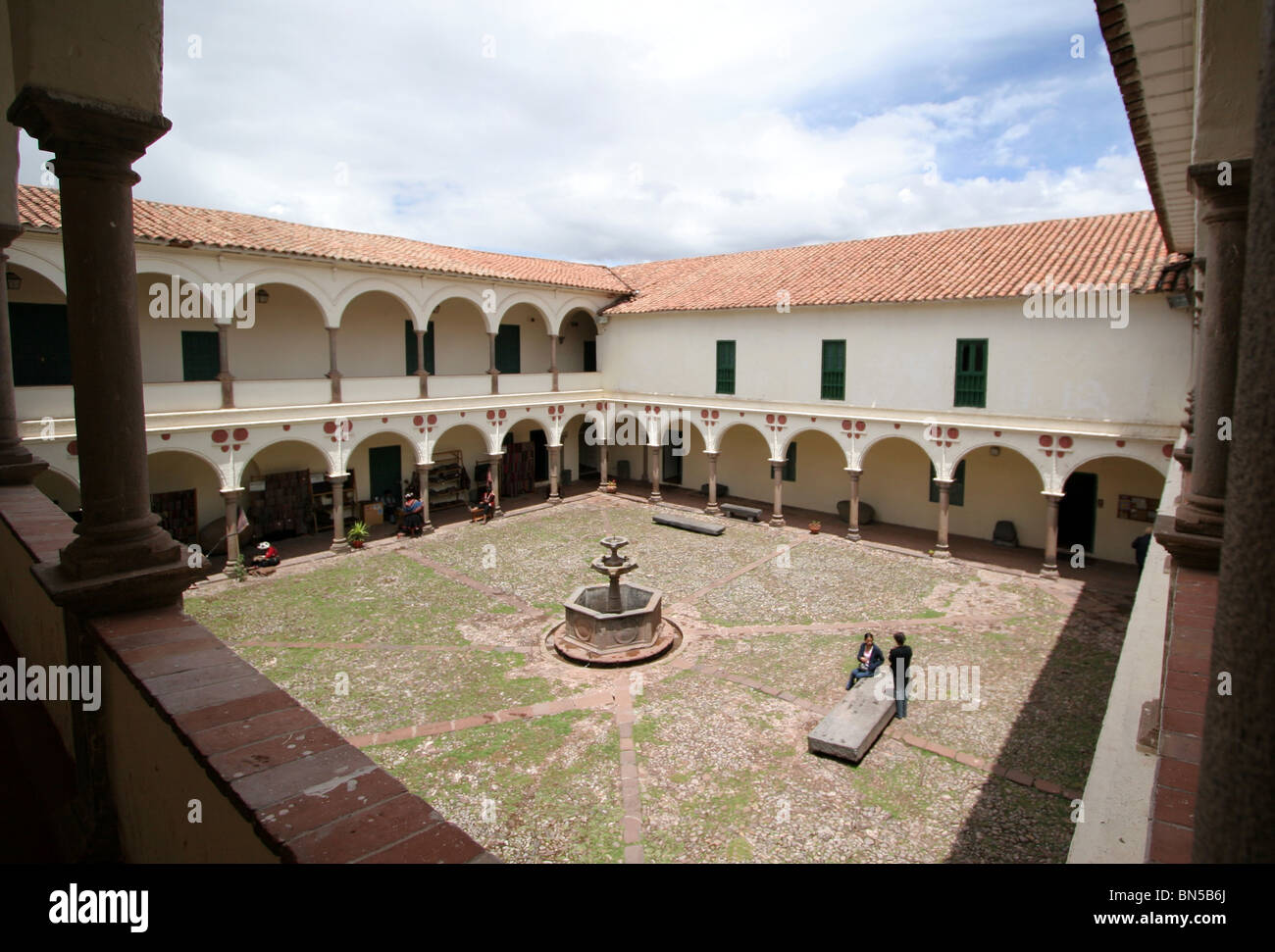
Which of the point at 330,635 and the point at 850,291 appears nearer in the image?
the point at 330,635

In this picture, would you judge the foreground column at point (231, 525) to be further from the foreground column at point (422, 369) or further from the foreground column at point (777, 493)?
the foreground column at point (777, 493)

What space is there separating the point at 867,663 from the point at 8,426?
1115cm

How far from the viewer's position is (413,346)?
73.7 feet

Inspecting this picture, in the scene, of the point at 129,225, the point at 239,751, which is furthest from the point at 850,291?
the point at 239,751

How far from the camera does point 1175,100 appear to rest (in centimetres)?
657

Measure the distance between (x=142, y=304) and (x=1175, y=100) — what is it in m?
19.1

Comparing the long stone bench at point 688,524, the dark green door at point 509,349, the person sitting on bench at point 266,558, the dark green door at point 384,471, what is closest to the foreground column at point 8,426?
the person sitting on bench at point 266,558

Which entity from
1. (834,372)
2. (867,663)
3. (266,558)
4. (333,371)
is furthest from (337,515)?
(834,372)

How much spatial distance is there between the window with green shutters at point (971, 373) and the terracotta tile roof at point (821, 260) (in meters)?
1.30

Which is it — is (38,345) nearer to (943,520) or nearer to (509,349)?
(509,349)

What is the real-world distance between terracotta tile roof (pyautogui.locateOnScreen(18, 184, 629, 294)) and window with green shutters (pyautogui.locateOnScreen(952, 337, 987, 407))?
12697 millimetres

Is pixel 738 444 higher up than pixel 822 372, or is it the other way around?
pixel 822 372

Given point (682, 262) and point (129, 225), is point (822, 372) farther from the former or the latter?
point (129, 225)

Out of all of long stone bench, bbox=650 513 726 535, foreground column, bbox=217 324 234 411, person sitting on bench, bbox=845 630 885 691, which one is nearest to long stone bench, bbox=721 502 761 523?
long stone bench, bbox=650 513 726 535
